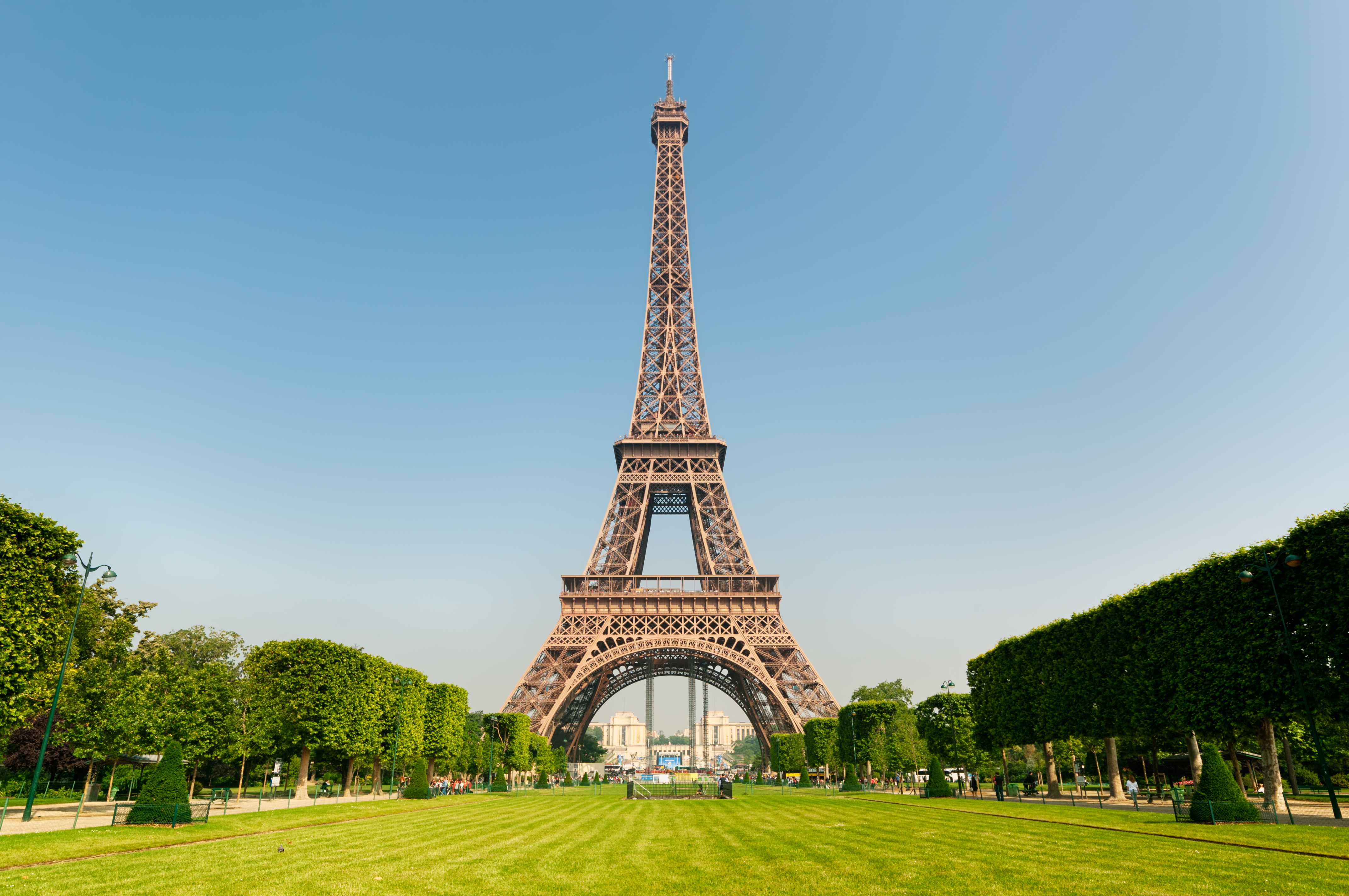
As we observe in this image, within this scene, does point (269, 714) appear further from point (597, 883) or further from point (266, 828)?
point (597, 883)

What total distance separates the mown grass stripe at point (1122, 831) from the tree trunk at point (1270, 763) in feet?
26.5

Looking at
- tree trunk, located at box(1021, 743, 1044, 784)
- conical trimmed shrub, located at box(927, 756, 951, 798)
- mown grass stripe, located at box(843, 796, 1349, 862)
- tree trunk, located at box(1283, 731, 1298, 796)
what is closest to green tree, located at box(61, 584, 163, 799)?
mown grass stripe, located at box(843, 796, 1349, 862)

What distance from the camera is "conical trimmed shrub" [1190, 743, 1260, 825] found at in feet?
78.2

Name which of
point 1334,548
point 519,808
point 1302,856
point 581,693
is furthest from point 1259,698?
point 581,693

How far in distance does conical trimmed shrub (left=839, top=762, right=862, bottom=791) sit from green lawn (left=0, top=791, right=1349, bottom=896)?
27.8 metres

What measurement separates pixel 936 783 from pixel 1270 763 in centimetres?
1785

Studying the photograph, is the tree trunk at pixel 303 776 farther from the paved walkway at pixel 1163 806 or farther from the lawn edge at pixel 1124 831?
the paved walkway at pixel 1163 806

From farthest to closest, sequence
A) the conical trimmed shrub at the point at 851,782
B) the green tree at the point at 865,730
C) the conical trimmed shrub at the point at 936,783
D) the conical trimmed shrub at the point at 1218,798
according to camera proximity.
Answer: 1. the green tree at the point at 865,730
2. the conical trimmed shrub at the point at 851,782
3. the conical trimmed shrub at the point at 936,783
4. the conical trimmed shrub at the point at 1218,798

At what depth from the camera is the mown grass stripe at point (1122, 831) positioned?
15906 mm

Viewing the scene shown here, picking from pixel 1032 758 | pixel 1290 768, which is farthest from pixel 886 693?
pixel 1290 768

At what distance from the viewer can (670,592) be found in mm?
65938

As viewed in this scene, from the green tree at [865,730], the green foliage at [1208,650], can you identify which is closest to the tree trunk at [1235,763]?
the green foliage at [1208,650]

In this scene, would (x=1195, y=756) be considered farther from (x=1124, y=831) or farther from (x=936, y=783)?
(x=1124, y=831)

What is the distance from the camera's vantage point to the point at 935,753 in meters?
56.4
